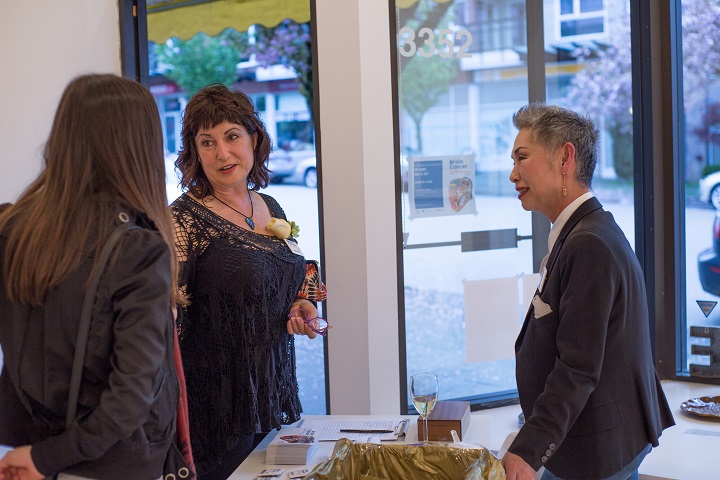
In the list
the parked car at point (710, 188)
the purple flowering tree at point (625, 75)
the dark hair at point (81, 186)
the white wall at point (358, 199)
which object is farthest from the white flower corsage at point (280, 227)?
the parked car at point (710, 188)

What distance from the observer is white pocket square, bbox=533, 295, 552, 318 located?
1.88m

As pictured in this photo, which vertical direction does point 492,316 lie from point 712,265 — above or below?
below

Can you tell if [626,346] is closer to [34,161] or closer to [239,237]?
[239,237]

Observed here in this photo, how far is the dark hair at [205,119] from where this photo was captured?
241 centimetres

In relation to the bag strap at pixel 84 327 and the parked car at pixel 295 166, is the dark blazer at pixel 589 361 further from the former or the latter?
the parked car at pixel 295 166

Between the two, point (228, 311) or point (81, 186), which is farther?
point (228, 311)

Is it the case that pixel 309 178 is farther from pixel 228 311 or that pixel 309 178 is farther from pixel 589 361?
pixel 589 361

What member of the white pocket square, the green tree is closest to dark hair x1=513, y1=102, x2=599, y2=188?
the white pocket square

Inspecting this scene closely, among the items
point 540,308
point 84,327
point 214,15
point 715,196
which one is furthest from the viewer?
point 214,15

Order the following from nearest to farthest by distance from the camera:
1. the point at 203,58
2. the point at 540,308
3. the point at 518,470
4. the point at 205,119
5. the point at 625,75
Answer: the point at 518,470
the point at 540,308
the point at 205,119
the point at 625,75
the point at 203,58

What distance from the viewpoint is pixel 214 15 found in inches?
187

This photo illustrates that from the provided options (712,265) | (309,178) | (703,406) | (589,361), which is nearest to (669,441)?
(703,406)

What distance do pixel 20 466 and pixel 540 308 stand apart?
1.17m

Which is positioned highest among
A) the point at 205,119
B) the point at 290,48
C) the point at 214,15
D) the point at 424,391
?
the point at 290,48
